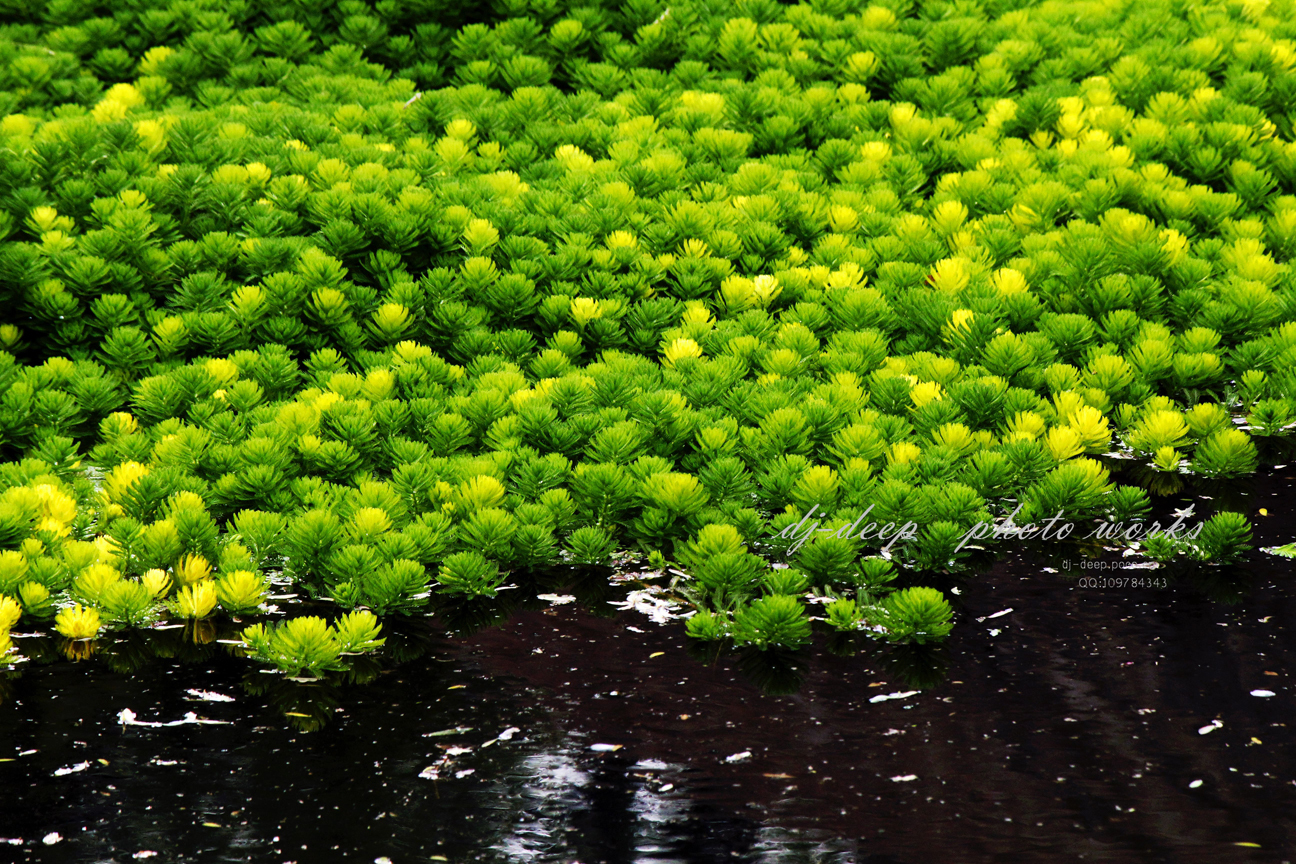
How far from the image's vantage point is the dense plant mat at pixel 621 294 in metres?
3.29

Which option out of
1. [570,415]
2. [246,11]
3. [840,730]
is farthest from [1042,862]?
[246,11]

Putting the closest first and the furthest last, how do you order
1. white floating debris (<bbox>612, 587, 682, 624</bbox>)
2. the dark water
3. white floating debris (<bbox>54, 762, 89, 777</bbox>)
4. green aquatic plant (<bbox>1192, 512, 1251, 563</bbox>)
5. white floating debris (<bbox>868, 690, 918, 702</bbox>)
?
the dark water < white floating debris (<bbox>54, 762, 89, 777</bbox>) < white floating debris (<bbox>868, 690, 918, 702</bbox>) < white floating debris (<bbox>612, 587, 682, 624</bbox>) < green aquatic plant (<bbox>1192, 512, 1251, 563</bbox>)

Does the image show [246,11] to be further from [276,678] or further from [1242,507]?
[1242,507]

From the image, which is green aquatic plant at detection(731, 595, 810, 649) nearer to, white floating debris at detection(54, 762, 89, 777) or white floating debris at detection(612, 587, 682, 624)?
white floating debris at detection(612, 587, 682, 624)

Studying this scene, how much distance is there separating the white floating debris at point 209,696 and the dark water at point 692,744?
2cm

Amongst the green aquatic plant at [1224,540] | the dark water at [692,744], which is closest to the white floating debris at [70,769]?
the dark water at [692,744]

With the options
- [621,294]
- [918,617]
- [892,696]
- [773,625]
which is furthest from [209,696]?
[621,294]

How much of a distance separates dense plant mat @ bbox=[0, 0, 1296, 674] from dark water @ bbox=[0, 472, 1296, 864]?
0.18 m

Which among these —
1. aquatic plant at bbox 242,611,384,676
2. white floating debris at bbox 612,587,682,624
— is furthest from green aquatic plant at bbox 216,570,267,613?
white floating debris at bbox 612,587,682,624

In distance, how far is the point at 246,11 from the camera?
609cm

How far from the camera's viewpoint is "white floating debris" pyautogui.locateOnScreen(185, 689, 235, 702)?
2.79 meters

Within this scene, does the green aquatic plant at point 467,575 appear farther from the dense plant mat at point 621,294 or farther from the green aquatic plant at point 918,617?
the green aquatic plant at point 918,617

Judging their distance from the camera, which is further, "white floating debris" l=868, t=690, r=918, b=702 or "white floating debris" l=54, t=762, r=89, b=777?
"white floating debris" l=868, t=690, r=918, b=702

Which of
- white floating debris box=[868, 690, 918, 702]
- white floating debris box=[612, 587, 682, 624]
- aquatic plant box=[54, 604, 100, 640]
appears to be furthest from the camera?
white floating debris box=[612, 587, 682, 624]
